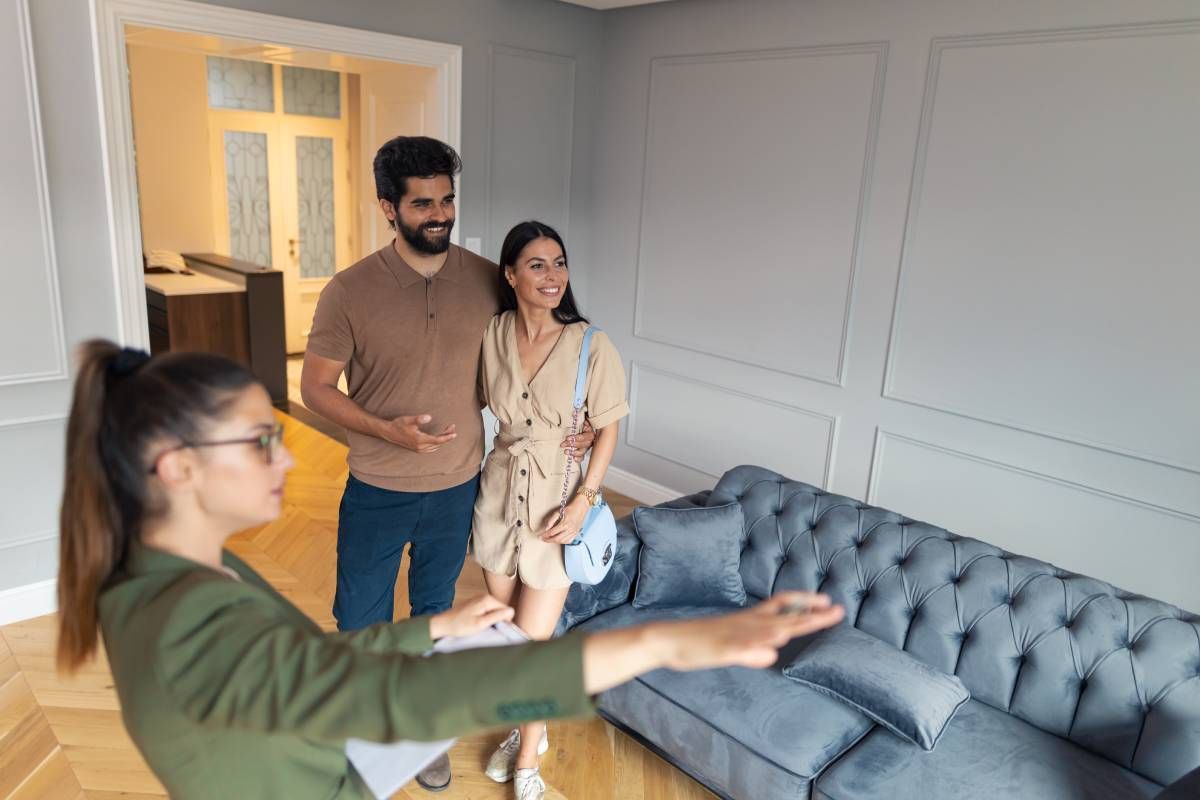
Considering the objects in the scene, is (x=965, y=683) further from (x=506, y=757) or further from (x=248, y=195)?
(x=248, y=195)

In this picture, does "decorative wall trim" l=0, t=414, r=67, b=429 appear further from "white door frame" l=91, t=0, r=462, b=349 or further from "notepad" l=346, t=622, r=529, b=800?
"notepad" l=346, t=622, r=529, b=800

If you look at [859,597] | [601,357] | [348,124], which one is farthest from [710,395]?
[348,124]

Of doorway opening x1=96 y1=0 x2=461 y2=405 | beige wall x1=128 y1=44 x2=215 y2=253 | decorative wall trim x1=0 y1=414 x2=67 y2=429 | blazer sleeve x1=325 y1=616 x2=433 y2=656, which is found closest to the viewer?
blazer sleeve x1=325 y1=616 x2=433 y2=656

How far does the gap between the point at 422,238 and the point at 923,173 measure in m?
2.15

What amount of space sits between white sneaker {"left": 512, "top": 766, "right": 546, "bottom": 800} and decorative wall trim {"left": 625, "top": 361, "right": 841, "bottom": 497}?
80.2 inches

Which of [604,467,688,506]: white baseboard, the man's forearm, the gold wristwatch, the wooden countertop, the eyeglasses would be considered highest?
the eyeglasses

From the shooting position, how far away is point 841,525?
2727 millimetres

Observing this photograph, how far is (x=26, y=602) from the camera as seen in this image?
3.32 m

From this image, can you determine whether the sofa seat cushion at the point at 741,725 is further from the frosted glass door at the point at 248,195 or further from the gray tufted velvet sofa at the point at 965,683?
the frosted glass door at the point at 248,195

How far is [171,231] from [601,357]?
621 cm

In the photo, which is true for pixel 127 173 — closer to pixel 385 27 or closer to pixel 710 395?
pixel 385 27

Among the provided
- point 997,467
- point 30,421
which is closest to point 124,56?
point 30,421

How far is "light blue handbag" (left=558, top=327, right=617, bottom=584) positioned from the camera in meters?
2.23

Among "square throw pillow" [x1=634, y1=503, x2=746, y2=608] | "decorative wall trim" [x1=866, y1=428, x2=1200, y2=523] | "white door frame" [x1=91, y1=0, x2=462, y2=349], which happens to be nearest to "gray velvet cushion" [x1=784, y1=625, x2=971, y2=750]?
Answer: "square throw pillow" [x1=634, y1=503, x2=746, y2=608]
